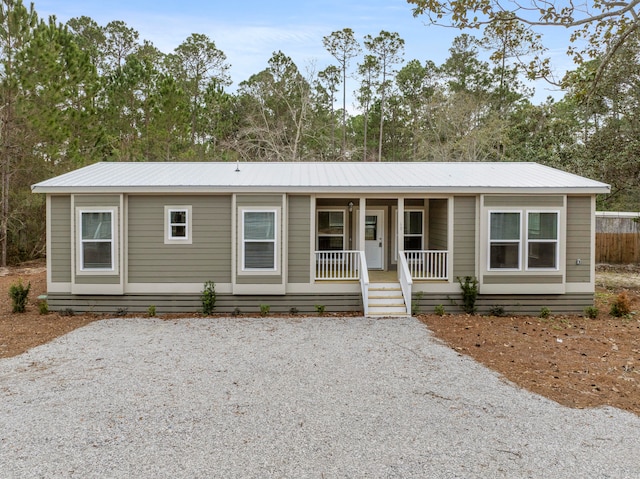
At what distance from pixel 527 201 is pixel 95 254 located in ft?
30.2

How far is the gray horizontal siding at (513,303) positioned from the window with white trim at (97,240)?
6.64 meters

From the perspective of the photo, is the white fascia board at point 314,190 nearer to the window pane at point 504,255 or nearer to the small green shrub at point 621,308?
the window pane at point 504,255

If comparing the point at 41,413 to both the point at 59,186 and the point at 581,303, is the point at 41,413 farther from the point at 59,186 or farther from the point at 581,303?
the point at 581,303

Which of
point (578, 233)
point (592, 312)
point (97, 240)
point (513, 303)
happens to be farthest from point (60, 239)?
point (592, 312)

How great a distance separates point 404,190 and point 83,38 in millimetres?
25114

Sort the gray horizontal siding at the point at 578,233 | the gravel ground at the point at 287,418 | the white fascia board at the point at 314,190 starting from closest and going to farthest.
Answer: the gravel ground at the point at 287,418
the white fascia board at the point at 314,190
the gray horizontal siding at the point at 578,233

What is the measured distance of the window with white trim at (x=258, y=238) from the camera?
31.9 feet

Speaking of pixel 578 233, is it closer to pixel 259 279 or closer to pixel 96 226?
pixel 259 279

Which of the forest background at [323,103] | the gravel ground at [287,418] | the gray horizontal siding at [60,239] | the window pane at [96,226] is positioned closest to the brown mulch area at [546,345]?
the gravel ground at [287,418]

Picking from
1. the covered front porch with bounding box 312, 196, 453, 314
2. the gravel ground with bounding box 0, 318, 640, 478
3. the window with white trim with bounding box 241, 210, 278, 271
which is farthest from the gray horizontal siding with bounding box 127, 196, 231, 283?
the gravel ground with bounding box 0, 318, 640, 478

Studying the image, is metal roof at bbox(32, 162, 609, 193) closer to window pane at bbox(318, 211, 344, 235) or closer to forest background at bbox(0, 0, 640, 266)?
window pane at bbox(318, 211, 344, 235)

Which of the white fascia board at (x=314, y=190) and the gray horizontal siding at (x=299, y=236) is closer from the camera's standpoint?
the white fascia board at (x=314, y=190)

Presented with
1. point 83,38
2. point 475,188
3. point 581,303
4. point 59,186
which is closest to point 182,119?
point 83,38

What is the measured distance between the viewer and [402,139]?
28062 mm
